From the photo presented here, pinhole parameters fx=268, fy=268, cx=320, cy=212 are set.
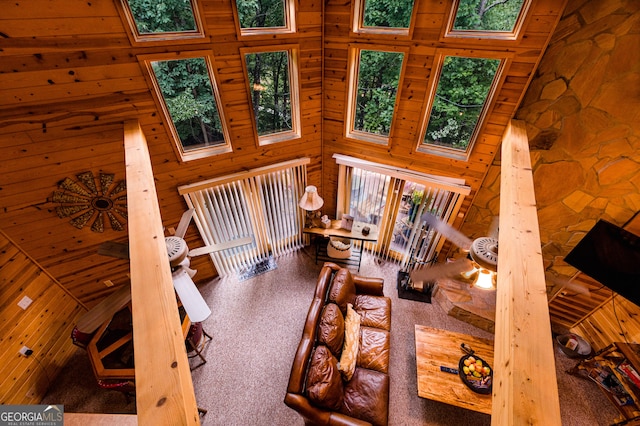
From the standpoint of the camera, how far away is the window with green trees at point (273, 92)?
3896 mm

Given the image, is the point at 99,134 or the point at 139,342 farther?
the point at 99,134

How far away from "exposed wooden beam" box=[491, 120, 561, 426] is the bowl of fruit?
9.21ft

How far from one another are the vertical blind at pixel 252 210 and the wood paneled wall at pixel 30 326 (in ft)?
7.02

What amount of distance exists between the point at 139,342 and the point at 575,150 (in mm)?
4912

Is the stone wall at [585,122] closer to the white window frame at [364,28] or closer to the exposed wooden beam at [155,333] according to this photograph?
the white window frame at [364,28]

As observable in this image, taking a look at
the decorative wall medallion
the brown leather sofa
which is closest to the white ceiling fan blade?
the brown leather sofa

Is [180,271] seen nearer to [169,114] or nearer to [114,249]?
[114,249]

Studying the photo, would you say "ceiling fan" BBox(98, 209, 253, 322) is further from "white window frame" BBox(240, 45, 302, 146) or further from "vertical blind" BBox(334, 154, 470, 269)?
"vertical blind" BBox(334, 154, 470, 269)

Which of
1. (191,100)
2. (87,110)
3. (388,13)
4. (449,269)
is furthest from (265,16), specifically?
(449,269)

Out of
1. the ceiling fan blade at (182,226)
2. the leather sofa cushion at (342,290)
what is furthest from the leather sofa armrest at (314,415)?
the ceiling fan blade at (182,226)

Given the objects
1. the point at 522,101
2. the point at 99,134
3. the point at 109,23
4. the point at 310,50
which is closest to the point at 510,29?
the point at 522,101

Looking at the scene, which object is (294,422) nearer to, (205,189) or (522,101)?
(205,189)

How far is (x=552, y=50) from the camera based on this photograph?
10.1ft

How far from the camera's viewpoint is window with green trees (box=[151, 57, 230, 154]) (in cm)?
344
